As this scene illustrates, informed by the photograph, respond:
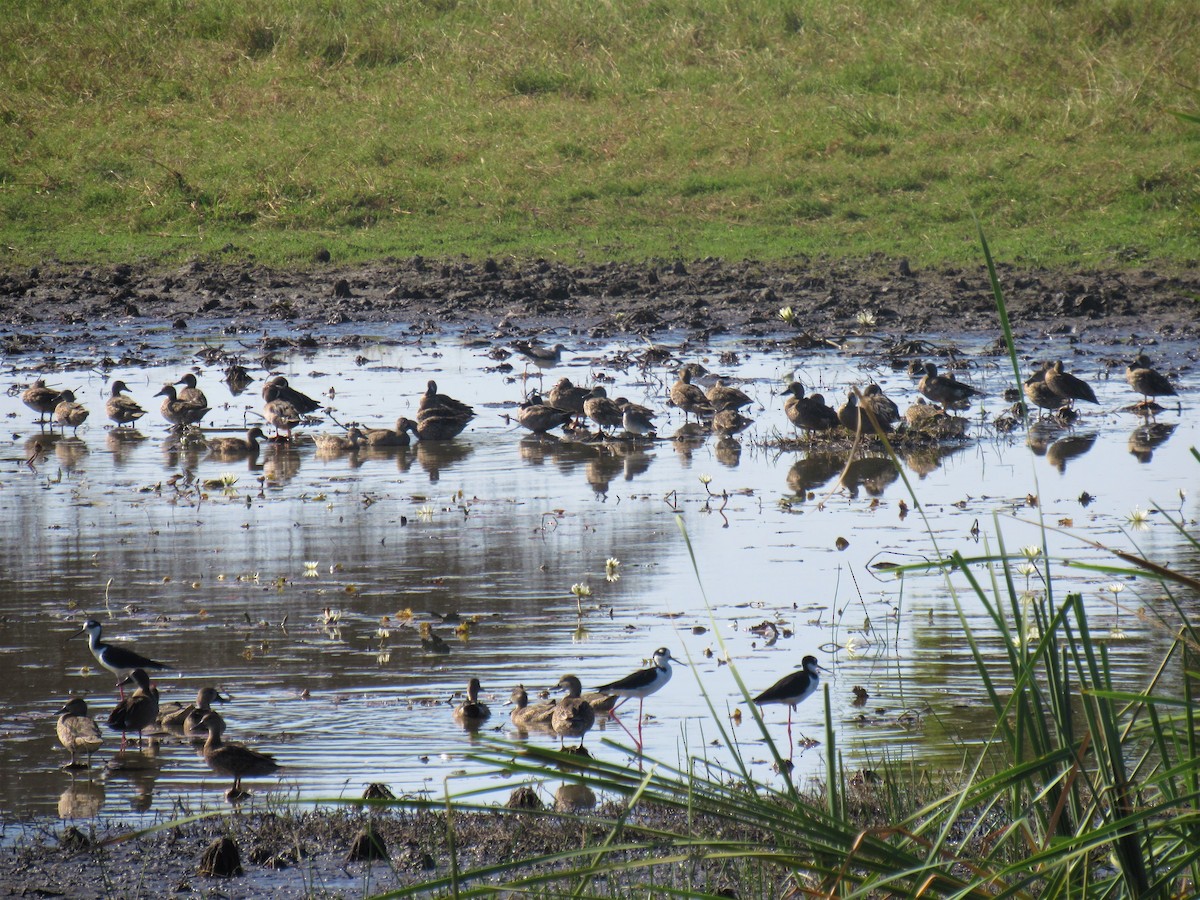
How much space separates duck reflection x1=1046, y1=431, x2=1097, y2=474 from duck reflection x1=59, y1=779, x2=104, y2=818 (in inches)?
299

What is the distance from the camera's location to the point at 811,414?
12.4 meters

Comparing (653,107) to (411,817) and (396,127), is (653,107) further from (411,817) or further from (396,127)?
(411,817)

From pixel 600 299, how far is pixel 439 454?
720 cm

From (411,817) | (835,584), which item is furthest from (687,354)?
(411,817)

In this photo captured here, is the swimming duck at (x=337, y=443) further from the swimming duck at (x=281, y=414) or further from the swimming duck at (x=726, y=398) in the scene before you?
the swimming duck at (x=726, y=398)

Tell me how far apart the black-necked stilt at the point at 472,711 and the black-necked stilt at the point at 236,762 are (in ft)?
2.57

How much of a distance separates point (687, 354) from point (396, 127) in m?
10.9

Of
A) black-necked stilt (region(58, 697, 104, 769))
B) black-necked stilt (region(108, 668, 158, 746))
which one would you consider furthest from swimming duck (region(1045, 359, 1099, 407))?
black-necked stilt (region(58, 697, 104, 769))

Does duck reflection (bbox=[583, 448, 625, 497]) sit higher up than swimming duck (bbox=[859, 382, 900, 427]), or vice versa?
swimming duck (bbox=[859, 382, 900, 427])

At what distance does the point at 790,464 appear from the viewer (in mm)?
12016

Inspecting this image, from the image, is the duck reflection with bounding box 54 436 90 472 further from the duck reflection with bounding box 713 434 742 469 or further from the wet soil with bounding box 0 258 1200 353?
the duck reflection with bounding box 713 434 742 469

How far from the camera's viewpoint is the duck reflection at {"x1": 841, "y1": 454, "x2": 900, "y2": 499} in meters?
11.0

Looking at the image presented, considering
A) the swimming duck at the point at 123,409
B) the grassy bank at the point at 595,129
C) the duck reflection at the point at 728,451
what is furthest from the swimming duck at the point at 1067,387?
the swimming duck at the point at 123,409

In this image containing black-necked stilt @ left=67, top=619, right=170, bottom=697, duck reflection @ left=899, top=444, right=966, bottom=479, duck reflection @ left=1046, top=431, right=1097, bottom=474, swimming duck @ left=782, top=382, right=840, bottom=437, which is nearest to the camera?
black-necked stilt @ left=67, top=619, right=170, bottom=697
